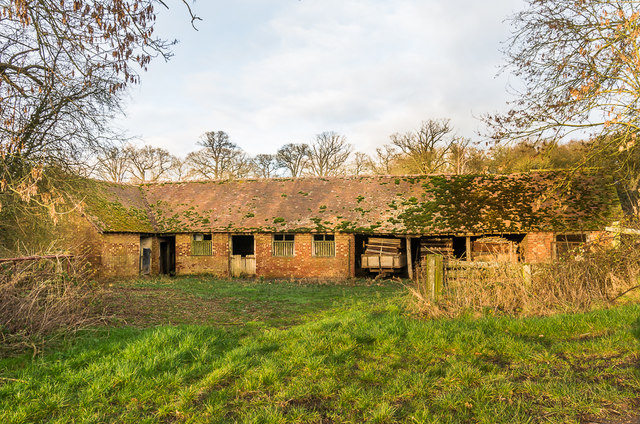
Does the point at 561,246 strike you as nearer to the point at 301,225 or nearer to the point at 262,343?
the point at 301,225

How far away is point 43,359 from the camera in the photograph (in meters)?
5.36

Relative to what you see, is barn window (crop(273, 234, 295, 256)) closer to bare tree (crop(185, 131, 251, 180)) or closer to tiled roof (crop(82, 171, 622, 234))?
tiled roof (crop(82, 171, 622, 234))

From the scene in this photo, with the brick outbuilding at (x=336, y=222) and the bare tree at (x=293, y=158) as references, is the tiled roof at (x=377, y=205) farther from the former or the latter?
the bare tree at (x=293, y=158)

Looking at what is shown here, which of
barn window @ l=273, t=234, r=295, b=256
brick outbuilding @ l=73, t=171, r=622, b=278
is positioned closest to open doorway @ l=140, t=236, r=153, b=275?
brick outbuilding @ l=73, t=171, r=622, b=278

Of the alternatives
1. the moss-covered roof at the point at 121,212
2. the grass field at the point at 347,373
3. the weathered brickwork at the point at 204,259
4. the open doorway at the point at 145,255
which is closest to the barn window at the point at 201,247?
the weathered brickwork at the point at 204,259

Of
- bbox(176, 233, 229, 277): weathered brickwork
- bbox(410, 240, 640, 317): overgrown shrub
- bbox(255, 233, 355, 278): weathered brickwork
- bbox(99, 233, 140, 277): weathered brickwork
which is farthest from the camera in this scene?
bbox(176, 233, 229, 277): weathered brickwork

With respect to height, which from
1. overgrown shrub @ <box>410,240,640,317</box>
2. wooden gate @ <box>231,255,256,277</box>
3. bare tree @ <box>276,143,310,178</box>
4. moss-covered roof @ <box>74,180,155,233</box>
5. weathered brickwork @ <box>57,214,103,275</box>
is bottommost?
wooden gate @ <box>231,255,256,277</box>

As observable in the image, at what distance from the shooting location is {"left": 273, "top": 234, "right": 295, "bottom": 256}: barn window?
2133 centimetres

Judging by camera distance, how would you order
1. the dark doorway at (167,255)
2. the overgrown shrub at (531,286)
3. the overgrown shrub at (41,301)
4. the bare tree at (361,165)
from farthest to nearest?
the bare tree at (361,165)
the dark doorway at (167,255)
the overgrown shrub at (531,286)
the overgrown shrub at (41,301)

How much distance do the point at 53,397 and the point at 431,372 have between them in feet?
14.6

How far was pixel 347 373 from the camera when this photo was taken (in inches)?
192

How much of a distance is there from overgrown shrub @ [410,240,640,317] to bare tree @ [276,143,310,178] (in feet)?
137

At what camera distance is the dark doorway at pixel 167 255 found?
78.7 ft

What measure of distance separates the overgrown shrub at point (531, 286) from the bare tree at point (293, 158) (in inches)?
1639
